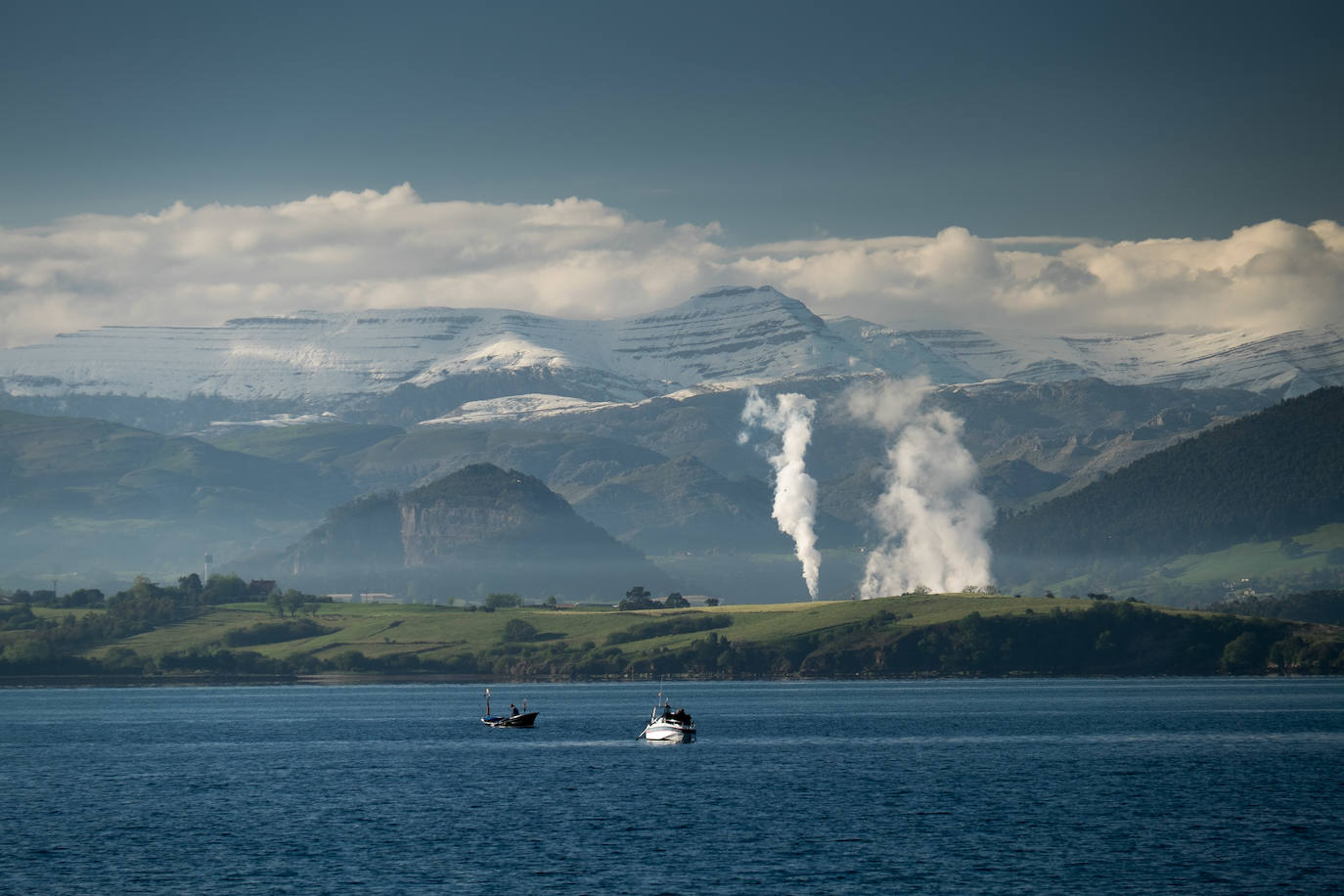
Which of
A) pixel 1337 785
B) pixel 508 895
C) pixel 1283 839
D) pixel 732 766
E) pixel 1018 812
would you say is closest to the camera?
pixel 508 895

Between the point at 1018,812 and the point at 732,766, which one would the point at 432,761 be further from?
the point at 1018,812

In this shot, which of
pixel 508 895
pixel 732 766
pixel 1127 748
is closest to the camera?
pixel 508 895

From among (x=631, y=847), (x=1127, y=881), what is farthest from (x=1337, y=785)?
(x=631, y=847)

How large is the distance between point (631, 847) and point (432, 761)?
69915mm

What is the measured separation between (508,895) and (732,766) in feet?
244

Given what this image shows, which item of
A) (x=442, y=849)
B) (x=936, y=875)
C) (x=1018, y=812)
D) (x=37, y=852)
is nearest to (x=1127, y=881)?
(x=936, y=875)

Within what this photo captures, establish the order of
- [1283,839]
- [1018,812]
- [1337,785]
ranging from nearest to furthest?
[1283,839] → [1018,812] → [1337,785]

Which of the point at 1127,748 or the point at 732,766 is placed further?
the point at 1127,748

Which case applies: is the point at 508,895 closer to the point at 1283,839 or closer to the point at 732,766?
the point at 1283,839

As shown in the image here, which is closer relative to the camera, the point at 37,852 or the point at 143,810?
the point at 37,852

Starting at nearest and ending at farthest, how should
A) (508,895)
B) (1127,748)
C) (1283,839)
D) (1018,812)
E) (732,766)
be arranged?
(508,895), (1283,839), (1018,812), (732,766), (1127,748)

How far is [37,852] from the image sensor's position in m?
124

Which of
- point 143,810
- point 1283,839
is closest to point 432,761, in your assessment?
point 143,810

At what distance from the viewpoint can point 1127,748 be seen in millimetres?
194625
